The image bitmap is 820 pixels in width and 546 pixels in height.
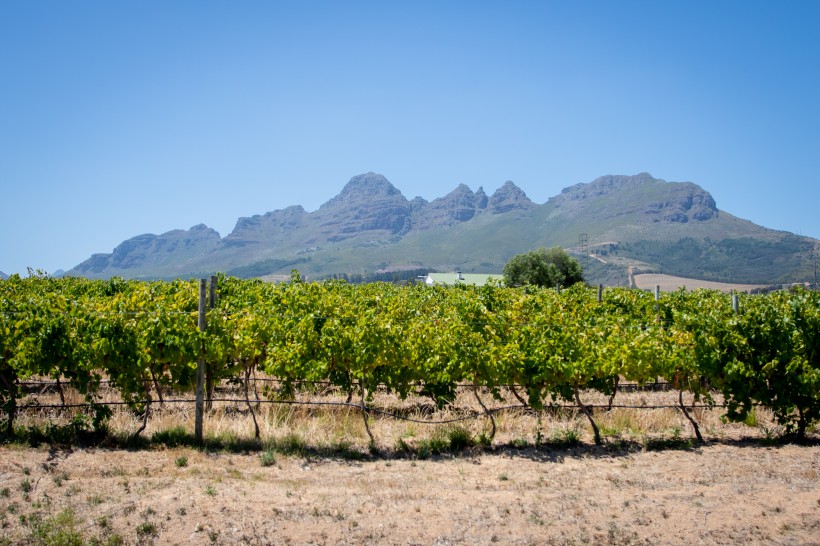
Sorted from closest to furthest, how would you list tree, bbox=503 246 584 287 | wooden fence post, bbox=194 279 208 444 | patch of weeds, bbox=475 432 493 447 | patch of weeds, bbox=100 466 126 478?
1. patch of weeds, bbox=100 466 126 478
2. wooden fence post, bbox=194 279 208 444
3. patch of weeds, bbox=475 432 493 447
4. tree, bbox=503 246 584 287

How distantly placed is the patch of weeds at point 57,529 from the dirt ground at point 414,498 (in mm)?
18

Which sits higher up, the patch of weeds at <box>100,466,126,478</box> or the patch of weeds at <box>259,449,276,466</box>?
the patch of weeds at <box>100,466,126,478</box>

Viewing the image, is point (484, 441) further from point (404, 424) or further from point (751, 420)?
point (751, 420)

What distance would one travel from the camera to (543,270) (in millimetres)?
57906

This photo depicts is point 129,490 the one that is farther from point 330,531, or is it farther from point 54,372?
point 54,372

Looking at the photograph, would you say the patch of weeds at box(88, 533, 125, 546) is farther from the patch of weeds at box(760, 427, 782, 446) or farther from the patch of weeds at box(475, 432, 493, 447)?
the patch of weeds at box(760, 427, 782, 446)

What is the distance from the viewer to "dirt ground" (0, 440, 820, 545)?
18.0 ft

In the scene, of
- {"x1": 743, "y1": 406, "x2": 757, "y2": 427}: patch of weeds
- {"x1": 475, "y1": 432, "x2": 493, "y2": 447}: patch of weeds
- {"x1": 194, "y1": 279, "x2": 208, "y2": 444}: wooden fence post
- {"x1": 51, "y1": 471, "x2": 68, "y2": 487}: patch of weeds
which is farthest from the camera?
{"x1": 743, "y1": 406, "x2": 757, "y2": 427}: patch of weeds

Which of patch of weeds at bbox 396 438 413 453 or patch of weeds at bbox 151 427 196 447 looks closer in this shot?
patch of weeds at bbox 151 427 196 447

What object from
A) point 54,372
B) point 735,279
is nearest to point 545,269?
point 54,372

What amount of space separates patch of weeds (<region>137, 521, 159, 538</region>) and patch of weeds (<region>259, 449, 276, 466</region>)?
2203 millimetres

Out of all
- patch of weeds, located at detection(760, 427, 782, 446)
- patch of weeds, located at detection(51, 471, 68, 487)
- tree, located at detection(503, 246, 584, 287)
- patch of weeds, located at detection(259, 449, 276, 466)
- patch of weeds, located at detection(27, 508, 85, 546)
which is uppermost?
tree, located at detection(503, 246, 584, 287)

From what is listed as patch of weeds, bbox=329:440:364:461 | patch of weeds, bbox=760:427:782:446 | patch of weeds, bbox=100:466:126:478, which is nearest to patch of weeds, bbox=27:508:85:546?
patch of weeds, bbox=100:466:126:478

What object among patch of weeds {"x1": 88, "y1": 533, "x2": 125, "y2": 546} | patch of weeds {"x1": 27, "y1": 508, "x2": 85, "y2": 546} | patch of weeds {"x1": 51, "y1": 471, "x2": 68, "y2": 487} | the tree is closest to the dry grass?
patch of weeds {"x1": 51, "y1": 471, "x2": 68, "y2": 487}
